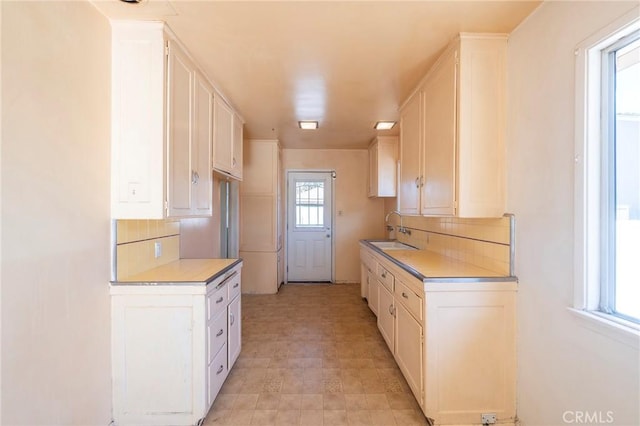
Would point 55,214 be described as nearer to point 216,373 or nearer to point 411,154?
point 216,373

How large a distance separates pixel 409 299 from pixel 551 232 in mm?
936

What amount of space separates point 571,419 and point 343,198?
14.0 ft

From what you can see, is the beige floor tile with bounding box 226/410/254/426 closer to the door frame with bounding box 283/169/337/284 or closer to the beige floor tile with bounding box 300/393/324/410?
the beige floor tile with bounding box 300/393/324/410

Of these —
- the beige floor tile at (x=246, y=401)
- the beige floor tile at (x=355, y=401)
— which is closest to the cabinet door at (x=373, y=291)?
the beige floor tile at (x=355, y=401)

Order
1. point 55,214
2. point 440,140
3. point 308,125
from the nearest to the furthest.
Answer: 1. point 55,214
2. point 440,140
3. point 308,125

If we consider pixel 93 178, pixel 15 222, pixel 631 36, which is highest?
pixel 631 36

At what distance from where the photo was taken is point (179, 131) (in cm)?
192

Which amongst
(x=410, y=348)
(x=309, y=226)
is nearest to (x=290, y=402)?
(x=410, y=348)

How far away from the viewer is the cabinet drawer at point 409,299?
1.86 meters

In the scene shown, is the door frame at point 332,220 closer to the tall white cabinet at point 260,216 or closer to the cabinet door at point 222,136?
the tall white cabinet at point 260,216

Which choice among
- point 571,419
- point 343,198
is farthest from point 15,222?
point 343,198

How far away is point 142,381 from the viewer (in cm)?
174

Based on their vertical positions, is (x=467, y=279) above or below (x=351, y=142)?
below

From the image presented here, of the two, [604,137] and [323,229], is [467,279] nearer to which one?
[604,137]
